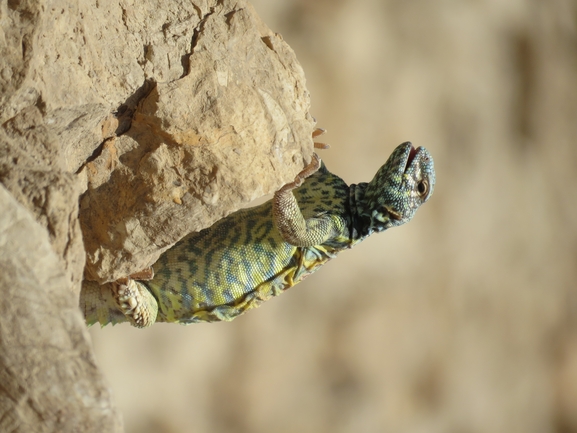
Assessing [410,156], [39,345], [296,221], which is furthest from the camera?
[410,156]

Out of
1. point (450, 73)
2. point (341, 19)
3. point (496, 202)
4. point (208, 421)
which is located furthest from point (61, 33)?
point (496, 202)

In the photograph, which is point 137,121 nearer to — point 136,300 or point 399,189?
point 136,300

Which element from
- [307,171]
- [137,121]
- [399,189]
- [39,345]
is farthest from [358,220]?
[39,345]

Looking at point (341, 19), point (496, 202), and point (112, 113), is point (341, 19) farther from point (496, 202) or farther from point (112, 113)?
point (112, 113)

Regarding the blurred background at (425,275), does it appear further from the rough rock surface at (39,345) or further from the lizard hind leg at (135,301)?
the rough rock surface at (39,345)

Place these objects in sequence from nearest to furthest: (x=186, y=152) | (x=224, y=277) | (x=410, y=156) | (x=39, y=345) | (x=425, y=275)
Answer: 1. (x=39, y=345)
2. (x=186, y=152)
3. (x=224, y=277)
4. (x=410, y=156)
5. (x=425, y=275)
